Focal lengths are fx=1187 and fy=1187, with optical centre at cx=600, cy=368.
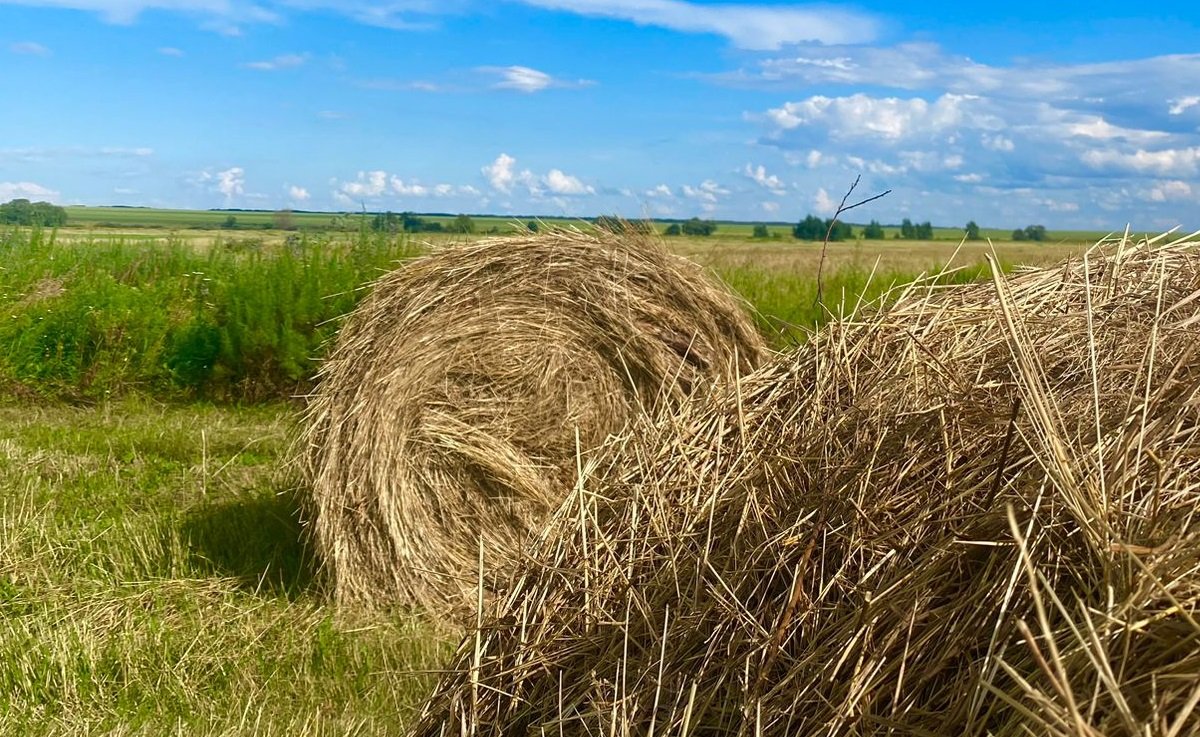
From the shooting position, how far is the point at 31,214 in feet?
44.4

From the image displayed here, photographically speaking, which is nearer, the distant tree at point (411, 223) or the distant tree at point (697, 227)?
the distant tree at point (697, 227)

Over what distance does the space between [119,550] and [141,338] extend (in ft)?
17.2

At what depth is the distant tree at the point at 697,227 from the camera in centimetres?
776

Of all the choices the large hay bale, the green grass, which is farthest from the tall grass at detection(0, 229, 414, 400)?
the large hay bale

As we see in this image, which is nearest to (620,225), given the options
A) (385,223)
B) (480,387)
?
(480,387)

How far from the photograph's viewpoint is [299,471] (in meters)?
5.96

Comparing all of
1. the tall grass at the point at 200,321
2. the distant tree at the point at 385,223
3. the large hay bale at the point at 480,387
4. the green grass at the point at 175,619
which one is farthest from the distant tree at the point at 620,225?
the distant tree at the point at 385,223

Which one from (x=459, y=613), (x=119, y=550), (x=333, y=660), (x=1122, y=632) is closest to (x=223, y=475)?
(x=119, y=550)

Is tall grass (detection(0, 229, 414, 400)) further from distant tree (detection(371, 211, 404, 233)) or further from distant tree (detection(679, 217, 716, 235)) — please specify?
distant tree (detection(679, 217, 716, 235))

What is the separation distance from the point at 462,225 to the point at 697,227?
1947 mm

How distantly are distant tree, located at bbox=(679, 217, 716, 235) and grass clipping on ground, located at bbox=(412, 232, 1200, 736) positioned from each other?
173 inches

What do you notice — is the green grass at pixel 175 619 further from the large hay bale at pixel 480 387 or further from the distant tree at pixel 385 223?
the distant tree at pixel 385 223

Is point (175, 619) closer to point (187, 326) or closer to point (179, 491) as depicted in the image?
point (179, 491)

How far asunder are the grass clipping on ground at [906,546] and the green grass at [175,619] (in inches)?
21.7
